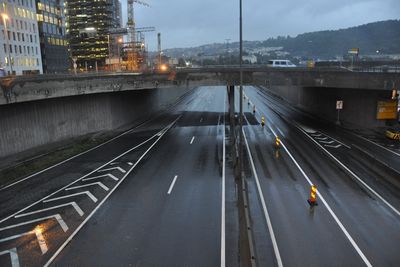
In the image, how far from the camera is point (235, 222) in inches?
663

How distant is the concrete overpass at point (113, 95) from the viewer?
29.5 metres

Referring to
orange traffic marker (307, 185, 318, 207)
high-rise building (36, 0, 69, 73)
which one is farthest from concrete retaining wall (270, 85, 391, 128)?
high-rise building (36, 0, 69, 73)

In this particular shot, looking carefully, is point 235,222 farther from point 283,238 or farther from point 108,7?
point 108,7

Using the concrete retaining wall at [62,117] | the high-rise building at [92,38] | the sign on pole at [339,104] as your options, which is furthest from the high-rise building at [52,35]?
the sign on pole at [339,104]

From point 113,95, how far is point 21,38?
233 ft

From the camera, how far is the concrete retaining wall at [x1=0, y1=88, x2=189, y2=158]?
29.5 meters

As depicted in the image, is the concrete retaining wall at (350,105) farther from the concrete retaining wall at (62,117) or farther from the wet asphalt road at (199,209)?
the concrete retaining wall at (62,117)

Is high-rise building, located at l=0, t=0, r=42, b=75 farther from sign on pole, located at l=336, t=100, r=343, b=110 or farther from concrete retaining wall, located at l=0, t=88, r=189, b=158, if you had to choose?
sign on pole, located at l=336, t=100, r=343, b=110

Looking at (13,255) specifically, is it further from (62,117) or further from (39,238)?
(62,117)

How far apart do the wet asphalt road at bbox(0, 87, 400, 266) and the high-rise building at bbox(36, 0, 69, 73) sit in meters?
92.3

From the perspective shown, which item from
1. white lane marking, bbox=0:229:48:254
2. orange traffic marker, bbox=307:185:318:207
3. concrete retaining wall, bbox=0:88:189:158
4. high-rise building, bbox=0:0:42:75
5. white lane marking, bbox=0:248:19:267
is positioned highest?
high-rise building, bbox=0:0:42:75

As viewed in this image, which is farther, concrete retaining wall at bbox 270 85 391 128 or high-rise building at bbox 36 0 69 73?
high-rise building at bbox 36 0 69 73

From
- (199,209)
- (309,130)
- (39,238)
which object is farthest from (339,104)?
(39,238)

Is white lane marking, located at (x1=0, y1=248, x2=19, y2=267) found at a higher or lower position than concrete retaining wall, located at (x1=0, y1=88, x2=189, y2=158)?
lower
